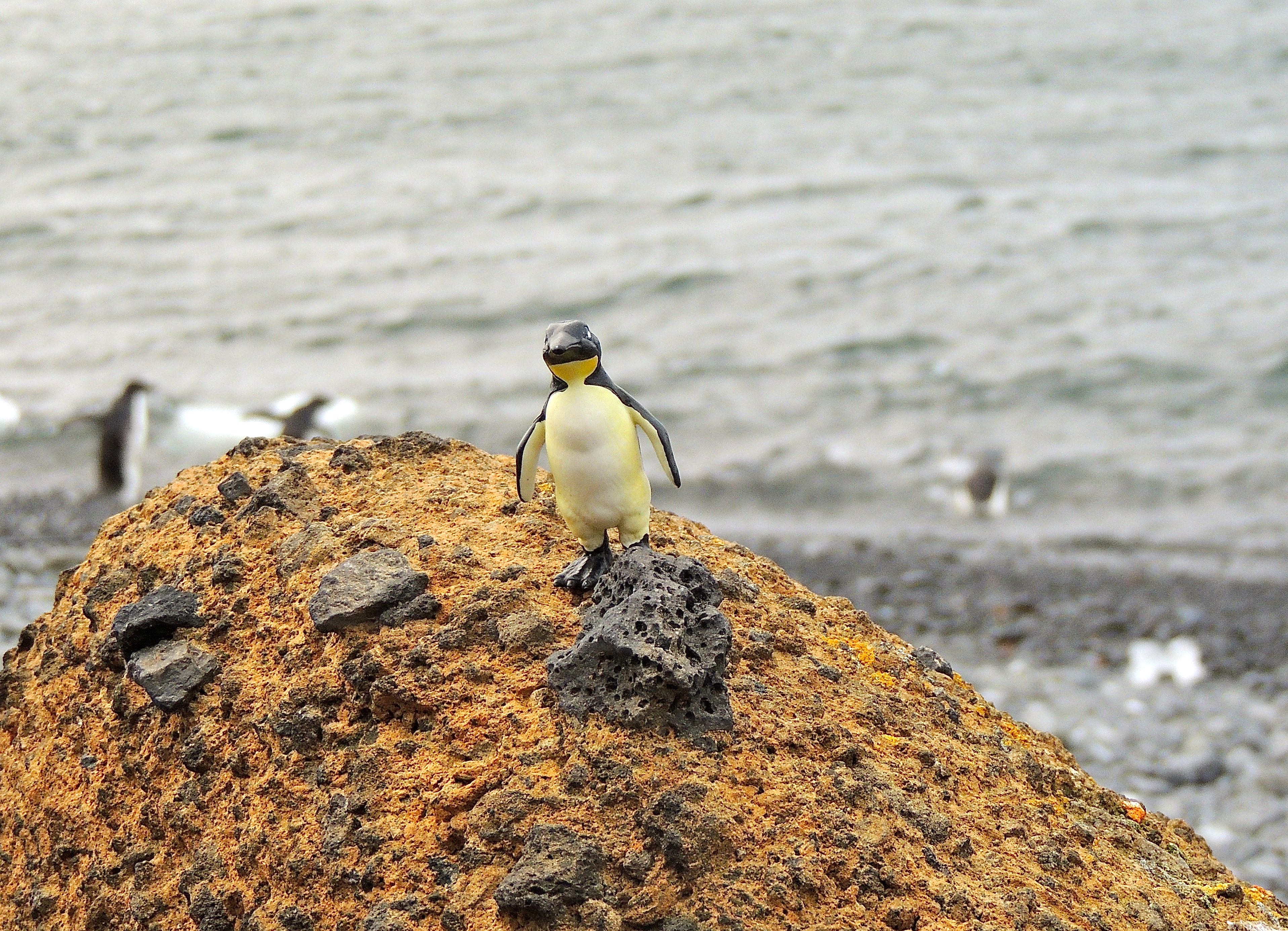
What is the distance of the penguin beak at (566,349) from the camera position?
282 centimetres

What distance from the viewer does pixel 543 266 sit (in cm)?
1377

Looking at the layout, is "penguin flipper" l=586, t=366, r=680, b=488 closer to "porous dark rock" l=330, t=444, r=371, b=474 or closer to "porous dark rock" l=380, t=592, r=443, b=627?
"porous dark rock" l=380, t=592, r=443, b=627

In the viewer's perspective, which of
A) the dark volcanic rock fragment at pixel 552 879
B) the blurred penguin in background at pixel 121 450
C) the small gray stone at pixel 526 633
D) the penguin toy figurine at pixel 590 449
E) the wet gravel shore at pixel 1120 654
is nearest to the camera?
the dark volcanic rock fragment at pixel 552 879

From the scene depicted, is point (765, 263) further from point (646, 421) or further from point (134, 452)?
point (646, 421)

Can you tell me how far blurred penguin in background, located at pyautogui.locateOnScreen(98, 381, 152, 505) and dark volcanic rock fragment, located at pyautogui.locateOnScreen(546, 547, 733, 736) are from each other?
813cm

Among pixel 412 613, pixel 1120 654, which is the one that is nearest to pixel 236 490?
pixel 412 613

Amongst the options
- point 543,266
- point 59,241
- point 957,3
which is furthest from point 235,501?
point 957,3

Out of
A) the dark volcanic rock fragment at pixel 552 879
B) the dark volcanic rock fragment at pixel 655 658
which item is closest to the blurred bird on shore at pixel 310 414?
the dark volcanic rock fragment at pixel 655 658

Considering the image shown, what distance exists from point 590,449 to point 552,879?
1.01 meters

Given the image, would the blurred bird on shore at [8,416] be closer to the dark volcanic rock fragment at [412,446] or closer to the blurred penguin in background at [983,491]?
the blurred penguin in background at [983,491]

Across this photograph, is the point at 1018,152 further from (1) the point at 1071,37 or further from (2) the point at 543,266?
(2) the point at 543,266

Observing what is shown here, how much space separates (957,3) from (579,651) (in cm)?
2307

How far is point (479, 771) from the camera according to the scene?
258cm

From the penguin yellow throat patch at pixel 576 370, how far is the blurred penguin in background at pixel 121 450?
7809 millimetres
